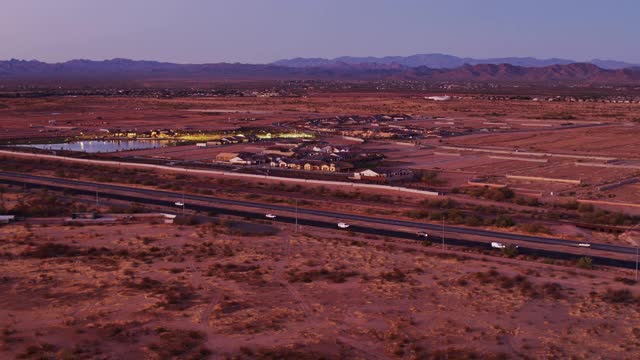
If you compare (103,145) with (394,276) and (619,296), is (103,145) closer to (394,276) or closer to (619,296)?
(394,276)

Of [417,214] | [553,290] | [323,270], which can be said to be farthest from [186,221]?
[553,290]

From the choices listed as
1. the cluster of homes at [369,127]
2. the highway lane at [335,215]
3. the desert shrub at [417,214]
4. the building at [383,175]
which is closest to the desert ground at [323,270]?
the desert shrub at [417,214]

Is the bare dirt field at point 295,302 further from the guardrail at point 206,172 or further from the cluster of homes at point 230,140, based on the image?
the cluster of homes at point 230,140

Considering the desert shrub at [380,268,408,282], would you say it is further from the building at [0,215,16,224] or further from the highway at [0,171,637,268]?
the building at [0,215,16,224]

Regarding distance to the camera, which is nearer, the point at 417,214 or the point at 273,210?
the point at 417,214

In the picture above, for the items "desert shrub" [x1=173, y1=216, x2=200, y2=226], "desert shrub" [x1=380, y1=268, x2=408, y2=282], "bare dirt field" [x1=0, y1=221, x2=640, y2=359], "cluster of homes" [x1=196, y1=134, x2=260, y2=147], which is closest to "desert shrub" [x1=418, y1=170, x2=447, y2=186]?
"bare dirt field" [x1=0, y1=221, x2=640, y2=359]
